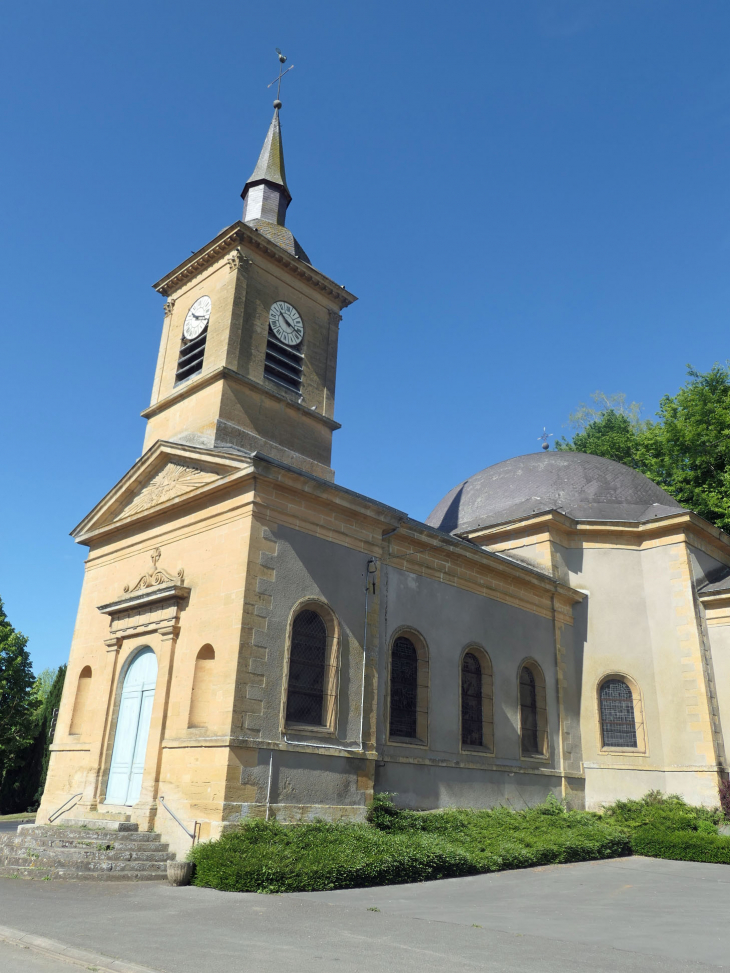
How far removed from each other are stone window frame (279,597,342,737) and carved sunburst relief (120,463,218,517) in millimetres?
2838

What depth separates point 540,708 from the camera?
1745cm

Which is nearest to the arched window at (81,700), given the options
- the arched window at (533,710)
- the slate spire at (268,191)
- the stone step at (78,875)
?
the stone step at (78,875)

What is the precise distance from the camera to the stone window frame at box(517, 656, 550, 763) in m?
16.9

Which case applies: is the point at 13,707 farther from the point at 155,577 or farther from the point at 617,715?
the point at 617,715

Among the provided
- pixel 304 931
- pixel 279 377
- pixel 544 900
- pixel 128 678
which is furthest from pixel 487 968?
pixel 279 377

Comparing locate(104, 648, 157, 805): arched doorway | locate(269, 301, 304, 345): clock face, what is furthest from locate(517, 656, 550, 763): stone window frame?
locate(269, 301, 304, 345): clock face

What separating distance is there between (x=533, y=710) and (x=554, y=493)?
20.9 feet

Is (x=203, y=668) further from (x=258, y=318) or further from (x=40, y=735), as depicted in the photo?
(x=40, y=735)

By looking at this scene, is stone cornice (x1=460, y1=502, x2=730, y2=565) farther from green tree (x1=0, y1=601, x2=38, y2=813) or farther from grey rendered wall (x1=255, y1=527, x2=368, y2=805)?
green tree (x1=0, y1=601, x2=38, y2=813)

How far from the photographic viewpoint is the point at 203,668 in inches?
485

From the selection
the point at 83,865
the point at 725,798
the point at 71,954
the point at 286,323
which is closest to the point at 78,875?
the point at 83,865

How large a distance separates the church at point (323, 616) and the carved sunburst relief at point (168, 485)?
0.06m

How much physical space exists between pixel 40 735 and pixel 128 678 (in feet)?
62.0

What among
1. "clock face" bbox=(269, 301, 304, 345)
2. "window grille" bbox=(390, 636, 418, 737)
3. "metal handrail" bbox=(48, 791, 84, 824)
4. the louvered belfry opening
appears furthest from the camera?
"clock face" bbox=(269, 301, 304, 345)
